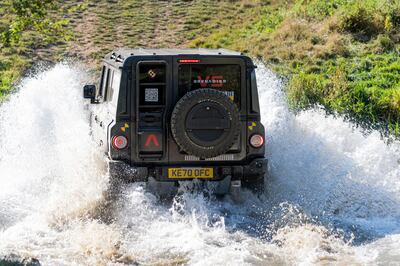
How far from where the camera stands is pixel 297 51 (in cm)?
1997

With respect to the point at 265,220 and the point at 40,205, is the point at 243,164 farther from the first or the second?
the point at 40,205

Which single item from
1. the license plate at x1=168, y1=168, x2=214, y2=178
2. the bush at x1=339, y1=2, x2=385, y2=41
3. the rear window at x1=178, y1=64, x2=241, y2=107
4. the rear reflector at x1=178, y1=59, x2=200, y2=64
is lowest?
the license plate at x1=168, y1=168, x2=214, y2=178

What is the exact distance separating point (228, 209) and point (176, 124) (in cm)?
141

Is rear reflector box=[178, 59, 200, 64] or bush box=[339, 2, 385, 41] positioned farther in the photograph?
bush box=[339, 2, 385, 41]

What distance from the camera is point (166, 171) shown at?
986 cm

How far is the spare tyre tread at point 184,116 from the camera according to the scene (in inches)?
371

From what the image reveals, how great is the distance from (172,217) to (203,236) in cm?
72

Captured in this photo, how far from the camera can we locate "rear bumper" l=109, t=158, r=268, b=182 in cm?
974

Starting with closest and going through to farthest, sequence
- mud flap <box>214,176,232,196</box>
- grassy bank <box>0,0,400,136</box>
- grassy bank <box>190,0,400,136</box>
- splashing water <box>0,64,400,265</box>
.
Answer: splashing water <box>0,64,400,265</box> → mud flap <box>214,176,232,196</box> → grassy bank <box>190,0,400,136</box> → grassy bank <box>0,0,400,136</box>

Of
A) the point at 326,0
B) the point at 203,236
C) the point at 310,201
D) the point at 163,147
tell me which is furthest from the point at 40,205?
the point at 326,0

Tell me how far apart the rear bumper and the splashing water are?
0.62 feet

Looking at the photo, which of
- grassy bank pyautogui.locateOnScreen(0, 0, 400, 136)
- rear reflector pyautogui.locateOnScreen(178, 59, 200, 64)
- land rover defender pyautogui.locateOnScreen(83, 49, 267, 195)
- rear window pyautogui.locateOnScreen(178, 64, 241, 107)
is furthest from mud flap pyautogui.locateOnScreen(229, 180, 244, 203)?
grassy bank pyautogui.locateOnScreen(0, 0, 400, 136)

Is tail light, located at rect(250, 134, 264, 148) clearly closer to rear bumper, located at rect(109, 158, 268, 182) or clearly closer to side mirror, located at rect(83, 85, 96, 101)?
rear bumper, located at rect(109, 158, 268, 182)

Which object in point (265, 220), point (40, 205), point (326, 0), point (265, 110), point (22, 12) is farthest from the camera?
point (326, 0)
